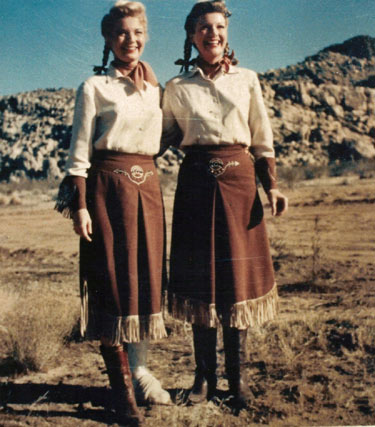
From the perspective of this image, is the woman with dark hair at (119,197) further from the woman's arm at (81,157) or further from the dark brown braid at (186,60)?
the dark brown braid at (186,60)

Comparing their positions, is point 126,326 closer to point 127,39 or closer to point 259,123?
point 259,123

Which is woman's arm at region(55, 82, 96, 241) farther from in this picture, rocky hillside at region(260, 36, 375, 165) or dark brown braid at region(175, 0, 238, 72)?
rocky hillside at region(260, 36, 375, 165)

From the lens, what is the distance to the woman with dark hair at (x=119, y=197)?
257 centimetres

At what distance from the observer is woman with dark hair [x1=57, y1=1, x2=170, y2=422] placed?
101 inches

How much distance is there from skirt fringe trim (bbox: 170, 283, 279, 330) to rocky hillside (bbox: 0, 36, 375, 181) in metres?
22.4

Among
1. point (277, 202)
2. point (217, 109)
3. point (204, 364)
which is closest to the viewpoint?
point (217, 109)

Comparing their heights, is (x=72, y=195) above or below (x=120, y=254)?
above

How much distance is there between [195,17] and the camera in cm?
266

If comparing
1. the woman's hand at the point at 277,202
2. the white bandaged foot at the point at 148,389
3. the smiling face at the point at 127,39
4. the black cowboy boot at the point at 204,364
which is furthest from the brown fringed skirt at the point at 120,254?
the woman's hand at the point at 277,202

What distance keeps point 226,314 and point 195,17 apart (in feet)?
5.24

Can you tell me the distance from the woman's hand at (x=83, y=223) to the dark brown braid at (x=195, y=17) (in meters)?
0.98

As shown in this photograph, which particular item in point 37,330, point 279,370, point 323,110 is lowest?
point 279,370

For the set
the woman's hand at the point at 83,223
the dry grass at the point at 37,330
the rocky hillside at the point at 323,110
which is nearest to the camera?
the woman's hand at the point at 83,223

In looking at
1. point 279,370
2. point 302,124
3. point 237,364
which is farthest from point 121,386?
point 302,124
